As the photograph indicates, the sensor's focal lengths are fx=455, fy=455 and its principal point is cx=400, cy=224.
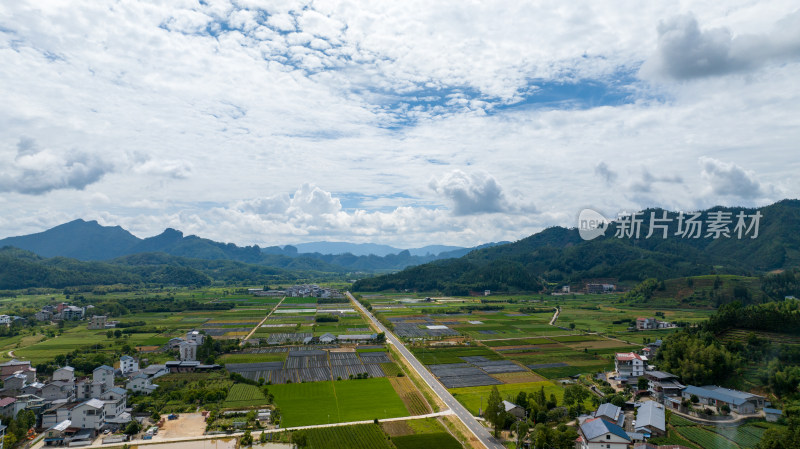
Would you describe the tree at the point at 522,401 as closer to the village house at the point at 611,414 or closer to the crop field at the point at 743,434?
the village house at the point at 611,414

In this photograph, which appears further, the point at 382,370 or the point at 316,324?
the point at 316,324

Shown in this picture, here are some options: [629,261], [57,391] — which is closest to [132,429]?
[57,391]

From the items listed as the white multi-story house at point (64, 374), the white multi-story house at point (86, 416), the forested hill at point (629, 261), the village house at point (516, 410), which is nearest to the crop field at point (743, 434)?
the village house at point (516, 410)

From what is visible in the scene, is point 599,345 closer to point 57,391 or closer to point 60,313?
point 57,391

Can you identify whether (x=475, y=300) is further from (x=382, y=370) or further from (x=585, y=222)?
(x=382, y=370)

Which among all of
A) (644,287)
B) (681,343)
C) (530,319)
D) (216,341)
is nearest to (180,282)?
(216,341)

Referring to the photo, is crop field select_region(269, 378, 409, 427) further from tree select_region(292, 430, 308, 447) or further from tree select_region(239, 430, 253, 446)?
tree select_region(239, 430, 253, 446)
